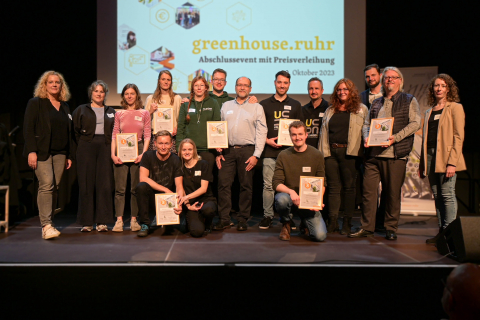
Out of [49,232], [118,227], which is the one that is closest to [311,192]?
[118,227]

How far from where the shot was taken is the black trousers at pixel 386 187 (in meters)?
3.45

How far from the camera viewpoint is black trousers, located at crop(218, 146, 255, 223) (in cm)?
Answer: 400

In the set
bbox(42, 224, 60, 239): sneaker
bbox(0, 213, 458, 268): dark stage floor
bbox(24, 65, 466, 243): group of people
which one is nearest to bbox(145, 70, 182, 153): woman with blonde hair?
bbox(24, 65, 466, 243): group of people

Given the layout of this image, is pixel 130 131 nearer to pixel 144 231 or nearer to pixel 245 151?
pixel 144 231

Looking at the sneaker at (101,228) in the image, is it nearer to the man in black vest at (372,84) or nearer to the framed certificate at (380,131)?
the framed certificate at (380,131)

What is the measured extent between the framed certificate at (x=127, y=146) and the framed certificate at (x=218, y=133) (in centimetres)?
78

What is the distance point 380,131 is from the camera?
343 centimetres

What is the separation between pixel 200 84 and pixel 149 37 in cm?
169

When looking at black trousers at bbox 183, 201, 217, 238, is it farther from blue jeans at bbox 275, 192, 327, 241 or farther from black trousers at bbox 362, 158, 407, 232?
black trousers at bbox 362, 158, 407, 232

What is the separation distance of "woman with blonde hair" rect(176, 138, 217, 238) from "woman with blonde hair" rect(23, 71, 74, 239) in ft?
3.90

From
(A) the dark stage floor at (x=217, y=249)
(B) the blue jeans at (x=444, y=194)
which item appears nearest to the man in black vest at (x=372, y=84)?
(B) the blue jeans at (x=444, y=194)

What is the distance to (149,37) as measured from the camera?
16.7ft
